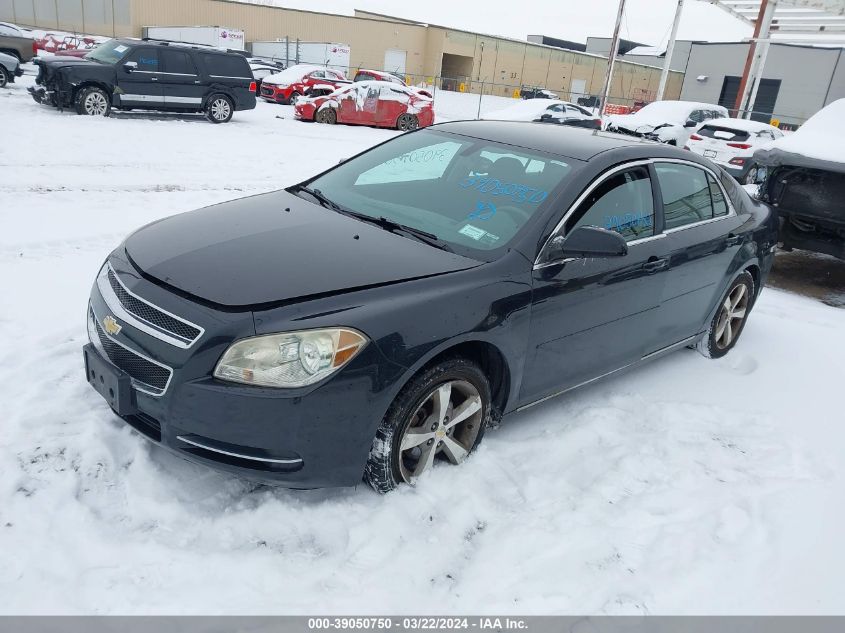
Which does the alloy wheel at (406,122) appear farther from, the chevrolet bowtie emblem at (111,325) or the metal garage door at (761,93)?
the metal garage door at (761,93)

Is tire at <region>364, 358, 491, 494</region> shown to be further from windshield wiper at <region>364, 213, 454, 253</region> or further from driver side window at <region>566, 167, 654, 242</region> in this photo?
driver side window at <region>566, 167, 654, 242</region>

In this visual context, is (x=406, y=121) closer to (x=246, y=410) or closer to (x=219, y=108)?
(x=219, y=108)

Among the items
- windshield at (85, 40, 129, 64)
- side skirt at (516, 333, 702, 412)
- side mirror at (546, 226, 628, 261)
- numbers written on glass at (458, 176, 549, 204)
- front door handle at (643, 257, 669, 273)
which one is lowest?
side skirt at (516, 333, 702, 412)

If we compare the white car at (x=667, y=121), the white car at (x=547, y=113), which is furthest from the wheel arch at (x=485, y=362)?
the white car at (x=547, y=113)

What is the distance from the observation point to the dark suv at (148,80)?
13.4 metres

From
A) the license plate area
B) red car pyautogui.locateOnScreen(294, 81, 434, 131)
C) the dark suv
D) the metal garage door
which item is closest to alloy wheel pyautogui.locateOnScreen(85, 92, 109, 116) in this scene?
the dark suv

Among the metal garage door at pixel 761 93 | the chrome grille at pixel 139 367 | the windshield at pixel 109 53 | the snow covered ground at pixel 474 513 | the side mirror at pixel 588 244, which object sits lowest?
the snow covered ground at pixel 474 513

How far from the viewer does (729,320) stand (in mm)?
5230

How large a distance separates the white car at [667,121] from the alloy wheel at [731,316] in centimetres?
1298

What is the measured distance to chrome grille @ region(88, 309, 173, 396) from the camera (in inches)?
103

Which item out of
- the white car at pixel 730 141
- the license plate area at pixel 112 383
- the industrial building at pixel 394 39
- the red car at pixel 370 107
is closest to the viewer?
the license plate area at pixel 112 383

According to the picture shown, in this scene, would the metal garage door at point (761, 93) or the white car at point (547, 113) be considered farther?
the metal garage door at point (761, 93)

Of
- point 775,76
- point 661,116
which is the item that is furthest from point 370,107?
point 775,76

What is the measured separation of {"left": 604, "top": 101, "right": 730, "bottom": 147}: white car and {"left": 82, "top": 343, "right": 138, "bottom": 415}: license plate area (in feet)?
54.8
